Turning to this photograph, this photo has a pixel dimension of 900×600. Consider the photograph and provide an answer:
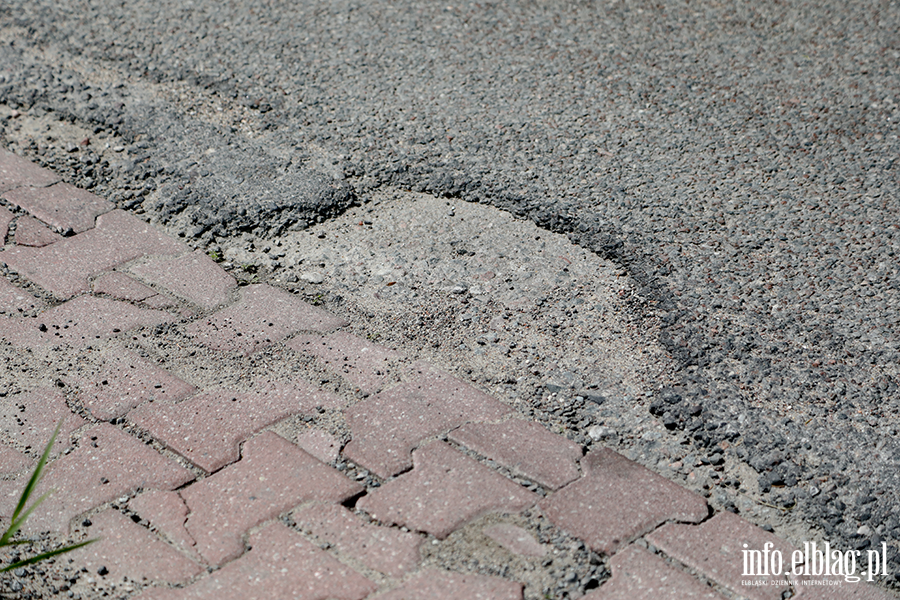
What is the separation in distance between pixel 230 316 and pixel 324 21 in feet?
7.27

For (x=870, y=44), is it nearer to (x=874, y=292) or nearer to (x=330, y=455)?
(x=874, y=292)

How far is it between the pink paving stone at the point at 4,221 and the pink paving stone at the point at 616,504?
1.91m

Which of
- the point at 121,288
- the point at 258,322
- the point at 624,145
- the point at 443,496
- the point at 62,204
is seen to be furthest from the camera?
the point at 624,145

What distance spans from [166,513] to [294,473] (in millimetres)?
274

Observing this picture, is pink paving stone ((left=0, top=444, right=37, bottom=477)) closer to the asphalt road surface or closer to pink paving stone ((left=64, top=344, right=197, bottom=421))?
pink paving stone ((left=64, top=344, right=197, bottom=421))

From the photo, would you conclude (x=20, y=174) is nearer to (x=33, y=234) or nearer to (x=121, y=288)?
(x=33, y=234)

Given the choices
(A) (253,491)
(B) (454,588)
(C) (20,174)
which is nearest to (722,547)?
(B) (454,588)

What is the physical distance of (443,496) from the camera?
76.3 inches

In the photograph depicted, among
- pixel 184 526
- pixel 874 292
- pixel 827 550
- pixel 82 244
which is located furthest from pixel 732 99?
pixel 184 526

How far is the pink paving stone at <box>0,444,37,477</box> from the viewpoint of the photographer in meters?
1.97

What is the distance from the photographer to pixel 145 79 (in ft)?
12.2

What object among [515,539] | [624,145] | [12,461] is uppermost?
[624,145]

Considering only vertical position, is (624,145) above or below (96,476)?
above

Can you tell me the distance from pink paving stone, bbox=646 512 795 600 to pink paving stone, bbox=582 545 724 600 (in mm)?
40
